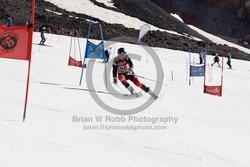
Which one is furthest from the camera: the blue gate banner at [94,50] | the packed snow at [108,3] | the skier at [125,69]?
the packed snow at [108,3]

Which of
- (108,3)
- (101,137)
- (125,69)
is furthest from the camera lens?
(108,3)

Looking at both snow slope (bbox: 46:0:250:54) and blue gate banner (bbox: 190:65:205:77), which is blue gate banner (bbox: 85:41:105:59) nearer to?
blue gate banner (bbox: 190:65:205:77)

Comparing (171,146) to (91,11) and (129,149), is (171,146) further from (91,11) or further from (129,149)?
(91,11)

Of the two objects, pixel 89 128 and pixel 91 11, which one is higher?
pixel 91 11

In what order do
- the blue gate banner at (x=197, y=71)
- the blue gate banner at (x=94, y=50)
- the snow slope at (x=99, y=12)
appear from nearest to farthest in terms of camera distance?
the blue gate banner at (x=94, y=50) < the blue gate banner at (x=197, y=71) < the snow slope at (x=99, y=12)

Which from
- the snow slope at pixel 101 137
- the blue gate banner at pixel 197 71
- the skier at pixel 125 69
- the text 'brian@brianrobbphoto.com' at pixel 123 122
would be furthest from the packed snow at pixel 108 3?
the text 'brian@brianrobbphoto.com' at pixel 123 122

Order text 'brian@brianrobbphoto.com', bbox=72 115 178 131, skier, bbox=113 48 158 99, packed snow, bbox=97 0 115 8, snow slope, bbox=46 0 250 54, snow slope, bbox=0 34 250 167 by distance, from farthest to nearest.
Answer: packed snow, bbox=97 0 115 8 → snow slope, bbox=46 0 250 54 → skier, bbox=113 48 158 99 → text 'brian@brianrobbphoto.com', bbox=72 115 178 131 → snow slope, bbox=0 34 250 167

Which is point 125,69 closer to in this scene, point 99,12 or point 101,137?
point 101,137

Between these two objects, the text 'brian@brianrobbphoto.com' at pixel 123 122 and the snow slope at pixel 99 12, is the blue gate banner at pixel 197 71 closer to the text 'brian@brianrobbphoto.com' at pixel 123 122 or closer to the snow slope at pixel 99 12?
the text 'brian@brianrobbphoto.com' at pixel 123 122

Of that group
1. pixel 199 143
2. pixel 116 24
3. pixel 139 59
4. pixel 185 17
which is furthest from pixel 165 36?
pixel 199 143

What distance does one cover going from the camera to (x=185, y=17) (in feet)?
248

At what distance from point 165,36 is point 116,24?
6822mm

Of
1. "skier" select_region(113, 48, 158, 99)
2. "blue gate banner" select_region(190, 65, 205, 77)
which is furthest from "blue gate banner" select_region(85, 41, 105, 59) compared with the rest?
"blue gate banner" select_region(190, 65, 205, 77)

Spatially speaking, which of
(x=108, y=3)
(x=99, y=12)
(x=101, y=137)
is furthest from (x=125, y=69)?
(x=108, y=3)
